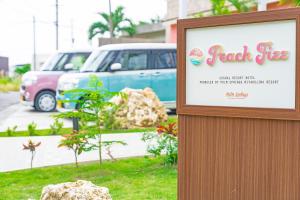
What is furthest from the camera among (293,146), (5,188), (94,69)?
(94,69)

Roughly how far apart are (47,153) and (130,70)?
706 centimetres

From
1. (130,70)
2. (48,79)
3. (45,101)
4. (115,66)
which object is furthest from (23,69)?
(115,66)

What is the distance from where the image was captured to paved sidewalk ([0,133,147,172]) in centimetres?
911

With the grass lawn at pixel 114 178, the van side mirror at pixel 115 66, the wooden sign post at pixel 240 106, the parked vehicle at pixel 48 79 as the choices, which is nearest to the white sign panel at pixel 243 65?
the wooden sign post at pixel 240 106

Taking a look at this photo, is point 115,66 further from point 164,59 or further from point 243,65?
point 243,65

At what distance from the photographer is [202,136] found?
4.98m

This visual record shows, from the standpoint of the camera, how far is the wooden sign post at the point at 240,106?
4.48 m

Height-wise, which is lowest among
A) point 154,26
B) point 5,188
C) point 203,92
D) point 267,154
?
point 5,188

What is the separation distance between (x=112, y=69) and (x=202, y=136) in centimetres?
1174

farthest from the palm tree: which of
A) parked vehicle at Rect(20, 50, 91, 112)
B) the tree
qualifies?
parked vehicle at Rect(20, 50, 91, 112)

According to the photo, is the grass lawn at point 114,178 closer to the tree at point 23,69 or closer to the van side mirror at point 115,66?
the van side mirror at point 115,66

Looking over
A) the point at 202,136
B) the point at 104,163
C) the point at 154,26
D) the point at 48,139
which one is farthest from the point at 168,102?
the point at 154,26

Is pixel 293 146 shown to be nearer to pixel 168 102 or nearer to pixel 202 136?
pixel 202 136

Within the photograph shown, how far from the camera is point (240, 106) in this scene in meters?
4.71
